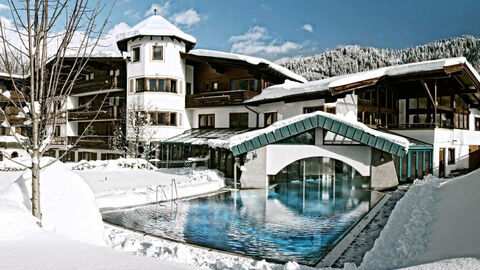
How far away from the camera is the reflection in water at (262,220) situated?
9.24 meters

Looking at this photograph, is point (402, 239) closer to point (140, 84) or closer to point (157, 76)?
point (157, 76)

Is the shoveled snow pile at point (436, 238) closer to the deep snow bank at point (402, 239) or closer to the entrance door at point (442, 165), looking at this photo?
the deep snow bank at point (402, 239)

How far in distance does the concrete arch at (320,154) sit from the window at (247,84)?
1075 cm

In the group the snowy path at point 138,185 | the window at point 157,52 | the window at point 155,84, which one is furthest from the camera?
the window at point 157,52

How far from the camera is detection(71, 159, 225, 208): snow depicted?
14283mm

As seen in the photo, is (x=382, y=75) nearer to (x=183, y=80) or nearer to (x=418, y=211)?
(x=418, y=211)

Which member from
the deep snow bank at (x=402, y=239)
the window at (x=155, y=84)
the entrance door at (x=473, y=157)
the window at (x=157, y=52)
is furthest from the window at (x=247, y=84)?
the deep snow bank at (x=402, y=239)

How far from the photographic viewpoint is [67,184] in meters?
7.76

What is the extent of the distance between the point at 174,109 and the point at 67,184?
2256 centimetres

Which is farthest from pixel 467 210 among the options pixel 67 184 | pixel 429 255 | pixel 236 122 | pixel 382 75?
pixel 236 122

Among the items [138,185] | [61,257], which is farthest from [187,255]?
[138,185]

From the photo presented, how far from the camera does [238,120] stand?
29.4m

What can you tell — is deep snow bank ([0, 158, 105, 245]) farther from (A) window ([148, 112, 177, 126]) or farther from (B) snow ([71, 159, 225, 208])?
(A) window ([148, 112, 177, 126])

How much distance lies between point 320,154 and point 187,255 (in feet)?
43.2
